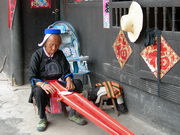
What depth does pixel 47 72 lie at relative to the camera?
4742 mm

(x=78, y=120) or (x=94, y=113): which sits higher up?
(x=94, y=113)

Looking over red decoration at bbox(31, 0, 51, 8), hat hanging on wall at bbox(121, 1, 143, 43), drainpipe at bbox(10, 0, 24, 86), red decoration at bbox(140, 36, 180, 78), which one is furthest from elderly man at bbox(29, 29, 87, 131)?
red decoration at bbox(31, 0, 51, 8)

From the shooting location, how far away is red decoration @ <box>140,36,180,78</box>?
12.2ft

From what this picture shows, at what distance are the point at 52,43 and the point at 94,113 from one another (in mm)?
1316

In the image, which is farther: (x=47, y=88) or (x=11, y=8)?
(x=11, y=8)

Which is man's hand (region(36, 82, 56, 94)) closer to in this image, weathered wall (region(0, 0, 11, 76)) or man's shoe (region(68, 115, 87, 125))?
man's shoe (region(68, 115, 87, 125))

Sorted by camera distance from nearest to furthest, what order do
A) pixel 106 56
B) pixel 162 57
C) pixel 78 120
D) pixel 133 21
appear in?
pixel 162 57 < pixel 133 21 < pixel 78 120 < pixel 106 56

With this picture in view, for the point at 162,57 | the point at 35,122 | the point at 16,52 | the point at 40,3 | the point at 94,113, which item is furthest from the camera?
the point at 40,3

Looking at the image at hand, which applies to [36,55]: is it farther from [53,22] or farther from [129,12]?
[53,22]

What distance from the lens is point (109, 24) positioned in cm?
518

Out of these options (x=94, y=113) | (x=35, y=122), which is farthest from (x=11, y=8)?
(x=94, y=113)

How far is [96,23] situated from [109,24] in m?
0.67

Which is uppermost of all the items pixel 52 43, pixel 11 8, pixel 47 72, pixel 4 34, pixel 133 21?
pixel 11 8

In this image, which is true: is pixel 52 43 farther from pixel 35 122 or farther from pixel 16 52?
pixel 16 52
